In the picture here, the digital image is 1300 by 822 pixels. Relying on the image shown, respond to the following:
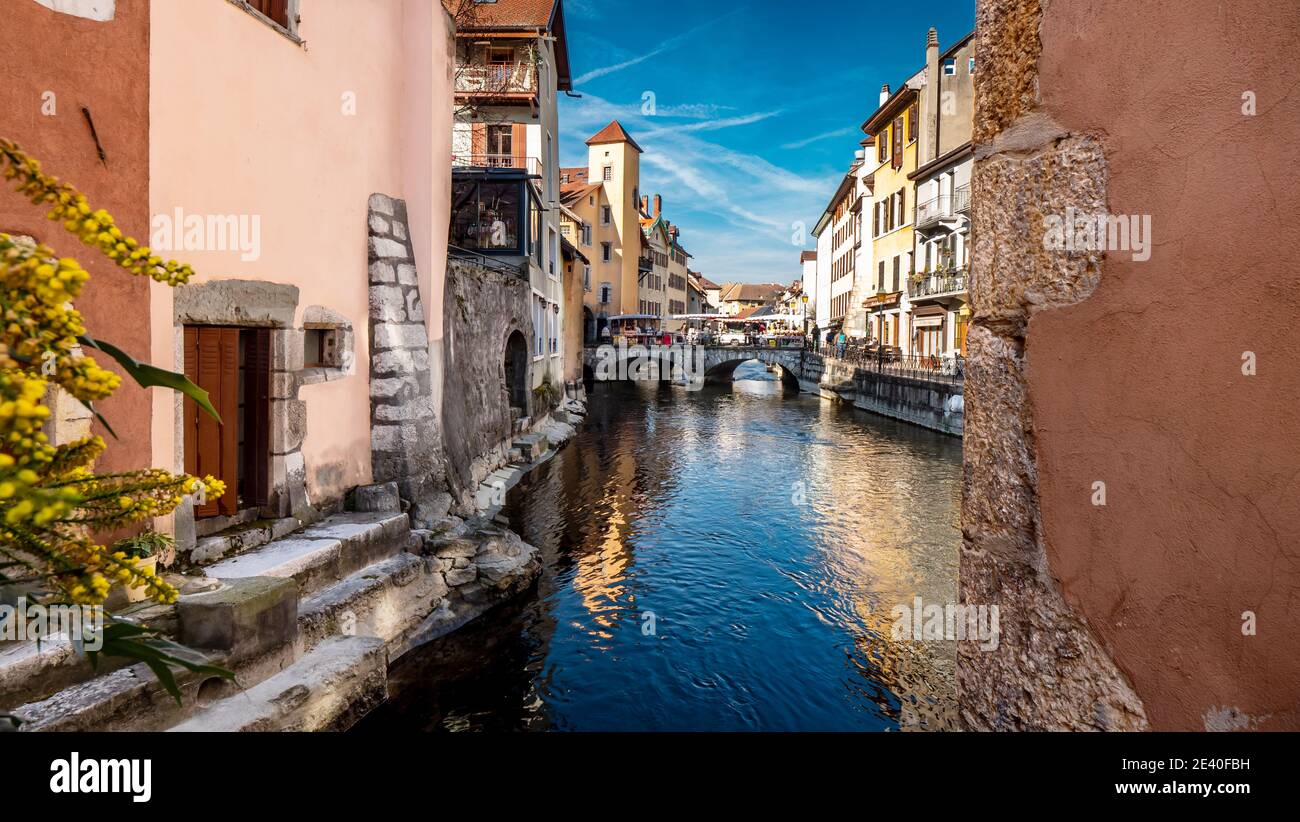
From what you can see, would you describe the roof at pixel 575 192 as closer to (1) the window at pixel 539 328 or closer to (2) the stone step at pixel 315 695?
(1) the window at pixel 539 328

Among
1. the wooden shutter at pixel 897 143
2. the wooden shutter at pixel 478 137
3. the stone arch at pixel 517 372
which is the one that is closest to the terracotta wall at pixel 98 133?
the stone arch at pixel 517 372

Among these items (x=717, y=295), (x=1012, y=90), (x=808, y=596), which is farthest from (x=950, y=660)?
(x=717, y=295)

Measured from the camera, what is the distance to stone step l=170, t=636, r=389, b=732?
4.71 meters

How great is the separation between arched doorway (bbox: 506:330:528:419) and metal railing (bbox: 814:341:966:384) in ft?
42.0

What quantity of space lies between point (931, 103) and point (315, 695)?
1430 inches

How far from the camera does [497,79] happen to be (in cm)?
2544

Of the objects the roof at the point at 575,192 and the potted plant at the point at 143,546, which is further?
the roof at the point at 575,192

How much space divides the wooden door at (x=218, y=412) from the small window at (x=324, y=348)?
128 cm

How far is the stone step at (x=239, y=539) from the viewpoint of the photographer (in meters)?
5.91
